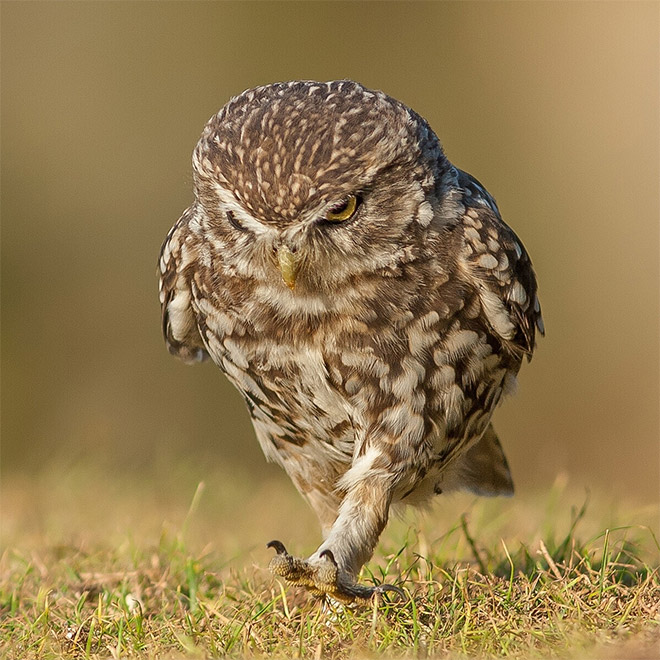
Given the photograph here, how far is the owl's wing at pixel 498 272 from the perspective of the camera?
3838 mm

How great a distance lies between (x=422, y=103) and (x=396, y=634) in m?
12.0

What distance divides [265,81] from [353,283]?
11.3m

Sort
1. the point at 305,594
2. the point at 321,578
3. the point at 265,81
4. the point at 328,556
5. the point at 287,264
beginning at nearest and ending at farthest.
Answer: the point at 321,578
the point at 328,556
the point at 287,264
the point at 305,594
the point at 265,81

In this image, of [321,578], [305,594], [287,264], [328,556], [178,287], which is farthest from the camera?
[178,287]

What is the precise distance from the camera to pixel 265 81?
14.4 meters

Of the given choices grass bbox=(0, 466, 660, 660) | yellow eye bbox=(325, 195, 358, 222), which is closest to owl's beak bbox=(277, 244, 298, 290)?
yellow eye bbox=(325, 195, 358, 222)

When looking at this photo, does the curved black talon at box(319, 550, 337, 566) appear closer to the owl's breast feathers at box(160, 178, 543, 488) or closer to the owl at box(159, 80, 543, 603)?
the owl at box(159, 80, 543, 603)

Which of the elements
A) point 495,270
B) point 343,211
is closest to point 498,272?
point 495,270

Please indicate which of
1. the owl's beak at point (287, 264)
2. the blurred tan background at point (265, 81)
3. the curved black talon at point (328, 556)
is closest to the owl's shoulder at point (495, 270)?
the owl's beak at point (287, 264)

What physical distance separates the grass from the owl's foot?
2.2 inches

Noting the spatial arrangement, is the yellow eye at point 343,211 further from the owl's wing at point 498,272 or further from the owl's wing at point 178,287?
the owl's wing at point 178,287

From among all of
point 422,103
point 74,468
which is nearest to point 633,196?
point 422,103

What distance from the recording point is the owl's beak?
11.5 feet

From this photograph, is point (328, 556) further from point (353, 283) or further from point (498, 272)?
point (498, 272)
